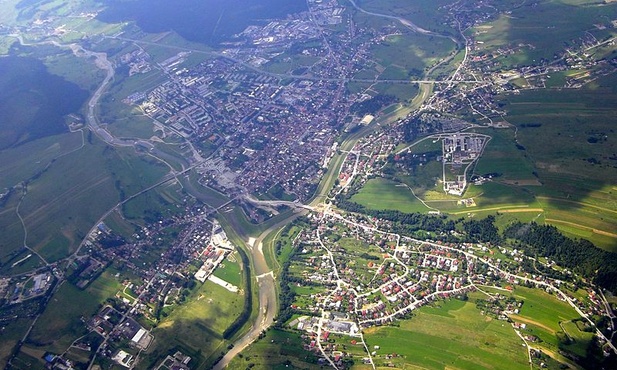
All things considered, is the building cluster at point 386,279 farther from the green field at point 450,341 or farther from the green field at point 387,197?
the green field at point 387,197

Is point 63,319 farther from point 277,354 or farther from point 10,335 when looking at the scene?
point 277,354

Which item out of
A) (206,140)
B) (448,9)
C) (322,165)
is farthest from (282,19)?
(322,165)

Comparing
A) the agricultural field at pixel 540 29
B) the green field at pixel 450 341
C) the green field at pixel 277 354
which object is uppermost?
the agricultural field at pixel 540 29

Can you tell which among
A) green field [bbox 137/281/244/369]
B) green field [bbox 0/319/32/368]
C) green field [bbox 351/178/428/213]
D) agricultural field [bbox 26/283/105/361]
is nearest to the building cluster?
green field [bbox 351/178/428/213]

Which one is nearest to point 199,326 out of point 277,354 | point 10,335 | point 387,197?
point 277,354

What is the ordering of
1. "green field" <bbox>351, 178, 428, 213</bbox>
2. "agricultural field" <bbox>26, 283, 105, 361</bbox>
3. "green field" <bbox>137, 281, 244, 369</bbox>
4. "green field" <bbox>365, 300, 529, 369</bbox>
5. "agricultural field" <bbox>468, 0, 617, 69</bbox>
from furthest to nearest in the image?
"agricultural field" <bbox>468, 0, 617, 69</bbox> < "green field" <bbox>351, 178, 428, 213</bbox> < "agricultural field" <bbox>26, 283, 105, 361</bbox> < "green field" <bbox>137, 281, 244, 369</bbox> < "green field" <bbox>365, 300, 529, 369</bbox>

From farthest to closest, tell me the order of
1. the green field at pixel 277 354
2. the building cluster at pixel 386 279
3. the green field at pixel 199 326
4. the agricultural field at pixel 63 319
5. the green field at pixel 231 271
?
the green field at pixel 231 271 → the agricultural field at pixel 63 319 → the green field at pixel 199 326 → the building cluster at pixel 386 279 → the green field at pixel 277 354

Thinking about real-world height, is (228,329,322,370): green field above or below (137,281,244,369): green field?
below

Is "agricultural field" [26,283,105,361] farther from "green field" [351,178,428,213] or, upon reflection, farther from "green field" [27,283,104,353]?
"green field" [351,178,428,213]

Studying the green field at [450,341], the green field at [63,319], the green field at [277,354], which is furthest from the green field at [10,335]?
the green field at [450,341]
